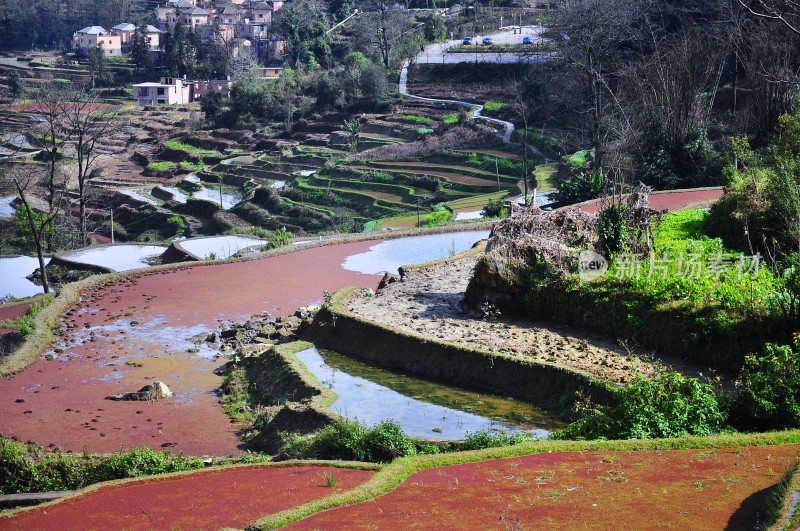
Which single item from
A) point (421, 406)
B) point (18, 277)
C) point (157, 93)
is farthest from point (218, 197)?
point (421, 406)

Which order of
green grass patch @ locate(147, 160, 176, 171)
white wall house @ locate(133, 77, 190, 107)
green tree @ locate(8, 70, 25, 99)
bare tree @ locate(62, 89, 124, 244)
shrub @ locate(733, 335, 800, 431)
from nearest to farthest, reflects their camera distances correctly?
shrub @ locate(733, 335, 800, 431) < bare tree @ locate(62, 89, 124, 244) < green grass patch @ locate(147, 160, 176, 171) < green tree @ locate(8, 70, 25, 99) < white wall house @ locate(133, 77, 190, 107)

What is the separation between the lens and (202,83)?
3501 inches

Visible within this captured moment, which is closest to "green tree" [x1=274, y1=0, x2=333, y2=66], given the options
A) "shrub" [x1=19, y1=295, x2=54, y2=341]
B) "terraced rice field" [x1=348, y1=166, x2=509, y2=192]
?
"terraced rice field" [x1=348, y1=166, x2=509, y2=192]

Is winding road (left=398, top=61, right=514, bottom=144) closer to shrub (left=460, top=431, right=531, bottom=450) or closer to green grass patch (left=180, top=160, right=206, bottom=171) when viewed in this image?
green grass patch (left=180, top=160, right=206, bottom=171)

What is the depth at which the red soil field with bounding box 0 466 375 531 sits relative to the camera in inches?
376

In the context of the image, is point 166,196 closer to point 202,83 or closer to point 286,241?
point 286,241

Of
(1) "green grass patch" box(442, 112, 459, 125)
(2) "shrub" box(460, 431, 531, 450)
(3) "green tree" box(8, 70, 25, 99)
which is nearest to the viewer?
(2) "shrub" box(460, 431, 531, 450)

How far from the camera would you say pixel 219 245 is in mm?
29281

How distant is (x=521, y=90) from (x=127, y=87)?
4884 cm

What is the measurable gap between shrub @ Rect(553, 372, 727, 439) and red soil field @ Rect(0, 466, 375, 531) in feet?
9.39

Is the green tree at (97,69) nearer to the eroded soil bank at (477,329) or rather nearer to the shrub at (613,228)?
the eroded soil bank at (477,329)

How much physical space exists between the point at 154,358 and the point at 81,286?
5.47m

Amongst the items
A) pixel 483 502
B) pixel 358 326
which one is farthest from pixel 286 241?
pixel 483 502

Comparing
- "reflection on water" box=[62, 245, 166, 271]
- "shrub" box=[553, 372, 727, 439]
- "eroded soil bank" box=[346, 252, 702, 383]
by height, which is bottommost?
"reflection on water" box=[62, 245, 166, 271]
